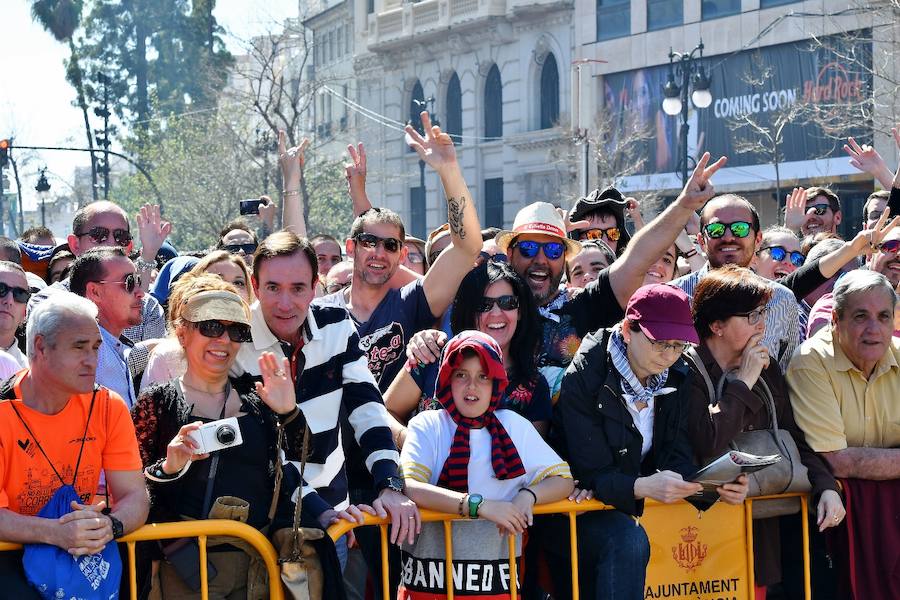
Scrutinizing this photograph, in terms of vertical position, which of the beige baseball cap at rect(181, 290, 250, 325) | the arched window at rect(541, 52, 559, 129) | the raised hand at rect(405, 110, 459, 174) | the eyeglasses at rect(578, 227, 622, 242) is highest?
the arched window at rect(541, 52, 559, 129)

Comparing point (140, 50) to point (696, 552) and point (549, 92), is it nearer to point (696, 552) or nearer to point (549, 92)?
point (549, 92)

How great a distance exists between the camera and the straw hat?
234 inches

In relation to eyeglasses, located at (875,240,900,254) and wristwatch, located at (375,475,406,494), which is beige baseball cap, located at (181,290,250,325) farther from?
eyeglasses, located at (875,240,900,254)

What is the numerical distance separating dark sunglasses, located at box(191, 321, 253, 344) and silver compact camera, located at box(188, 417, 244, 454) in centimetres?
35

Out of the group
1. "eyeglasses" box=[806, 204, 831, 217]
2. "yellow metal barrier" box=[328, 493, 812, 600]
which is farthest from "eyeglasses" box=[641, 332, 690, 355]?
"eyeglasses" box=[806, 204, 831, 217]

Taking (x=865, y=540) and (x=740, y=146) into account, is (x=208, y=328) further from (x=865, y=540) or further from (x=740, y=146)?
(x=740, y=146)

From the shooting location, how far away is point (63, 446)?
405 cm

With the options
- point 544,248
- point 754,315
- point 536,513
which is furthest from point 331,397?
point 754,315

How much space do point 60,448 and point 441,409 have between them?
163 centimetres

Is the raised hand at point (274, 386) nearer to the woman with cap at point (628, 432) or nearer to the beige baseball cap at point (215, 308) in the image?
the beige baseball cap at point (215, 308)

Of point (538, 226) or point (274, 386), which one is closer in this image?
point (274, 386)

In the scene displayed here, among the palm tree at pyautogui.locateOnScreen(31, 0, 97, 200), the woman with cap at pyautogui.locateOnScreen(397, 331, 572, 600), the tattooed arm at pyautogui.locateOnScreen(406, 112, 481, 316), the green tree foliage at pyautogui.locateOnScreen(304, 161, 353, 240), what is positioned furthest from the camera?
the palm tree at pyautogui.locateOnScreen(31, 0, 97, 200)

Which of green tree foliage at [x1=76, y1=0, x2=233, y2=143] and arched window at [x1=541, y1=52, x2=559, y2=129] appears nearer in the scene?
arched window at [x1=541, y1=52, x2=559, y2=129]

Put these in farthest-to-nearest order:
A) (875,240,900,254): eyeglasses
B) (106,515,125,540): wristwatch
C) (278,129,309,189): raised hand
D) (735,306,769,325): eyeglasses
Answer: (278,129,309,189): raised hand
(875,240,900,254): eyeglasses
(735,306,769,325): eyeglasses
(106,515,125,540): wristwatch
